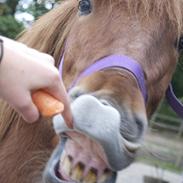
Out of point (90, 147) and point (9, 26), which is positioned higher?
point (90, 147)

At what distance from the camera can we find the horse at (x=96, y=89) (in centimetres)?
240

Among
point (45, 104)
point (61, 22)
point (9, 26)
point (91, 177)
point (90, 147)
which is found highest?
point (45, 104)

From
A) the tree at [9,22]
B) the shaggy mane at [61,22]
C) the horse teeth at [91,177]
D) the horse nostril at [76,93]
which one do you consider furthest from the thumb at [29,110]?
the tree at [9,22]

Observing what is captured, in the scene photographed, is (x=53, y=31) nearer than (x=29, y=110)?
No

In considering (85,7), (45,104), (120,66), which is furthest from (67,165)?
(85,7)

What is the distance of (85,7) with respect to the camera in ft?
10.3

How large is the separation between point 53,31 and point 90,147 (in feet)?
3.56

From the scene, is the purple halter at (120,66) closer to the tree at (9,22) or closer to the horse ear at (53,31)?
the horse ear at (53,31)

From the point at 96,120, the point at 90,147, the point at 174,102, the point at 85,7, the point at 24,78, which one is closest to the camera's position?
the point at 24,78

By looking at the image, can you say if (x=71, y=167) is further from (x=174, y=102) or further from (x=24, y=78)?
(x=174, y=102)

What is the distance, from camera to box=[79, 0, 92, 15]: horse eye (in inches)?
123

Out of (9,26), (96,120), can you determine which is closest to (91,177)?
(96,120)

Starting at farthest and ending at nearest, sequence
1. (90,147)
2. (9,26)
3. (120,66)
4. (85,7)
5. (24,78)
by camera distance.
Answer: (9,26), (85,7), (120,66), (90,147), (24,78)

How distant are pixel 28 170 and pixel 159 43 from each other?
1.05m
